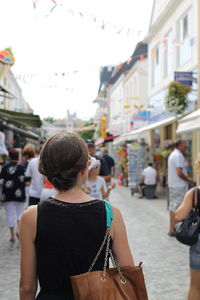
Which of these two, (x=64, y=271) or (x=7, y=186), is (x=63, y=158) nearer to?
(x=64, y=271)

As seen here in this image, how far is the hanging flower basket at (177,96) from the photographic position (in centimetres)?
1276

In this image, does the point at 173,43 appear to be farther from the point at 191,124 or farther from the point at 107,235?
the point at 107,235

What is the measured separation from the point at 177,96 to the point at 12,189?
731 centimetres

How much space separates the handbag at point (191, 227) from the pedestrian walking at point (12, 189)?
13.8 feet

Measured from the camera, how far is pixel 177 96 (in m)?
12.8

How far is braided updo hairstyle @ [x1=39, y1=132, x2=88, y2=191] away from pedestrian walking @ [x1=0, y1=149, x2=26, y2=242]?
5.48 metres

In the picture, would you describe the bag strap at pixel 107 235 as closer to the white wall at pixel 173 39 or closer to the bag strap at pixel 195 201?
the bag strap at pixel 195 201

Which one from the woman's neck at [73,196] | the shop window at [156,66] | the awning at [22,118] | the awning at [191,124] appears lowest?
the woman's neck at [73,196]


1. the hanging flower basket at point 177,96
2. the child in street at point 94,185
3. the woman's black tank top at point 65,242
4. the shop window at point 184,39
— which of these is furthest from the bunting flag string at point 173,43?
the woman's black tank top at point 65,242

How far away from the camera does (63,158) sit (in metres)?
1.84

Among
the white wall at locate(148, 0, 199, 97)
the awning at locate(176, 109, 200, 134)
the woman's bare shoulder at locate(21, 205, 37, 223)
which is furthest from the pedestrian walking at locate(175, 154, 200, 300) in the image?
the white wall at locate(148, 0, 199, 97)

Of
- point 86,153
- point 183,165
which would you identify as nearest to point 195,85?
point 183,165

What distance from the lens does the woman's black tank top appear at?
71.6 inches

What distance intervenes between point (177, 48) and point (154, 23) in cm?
366
